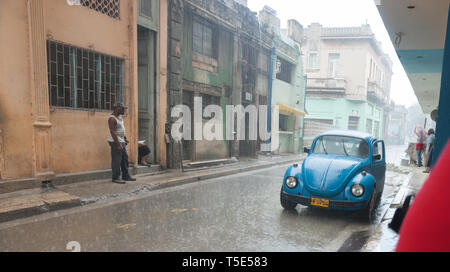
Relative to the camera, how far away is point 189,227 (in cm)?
484

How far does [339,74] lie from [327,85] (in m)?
2.14

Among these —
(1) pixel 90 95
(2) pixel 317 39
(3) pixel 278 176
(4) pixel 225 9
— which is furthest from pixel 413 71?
(2) pixel 317 39

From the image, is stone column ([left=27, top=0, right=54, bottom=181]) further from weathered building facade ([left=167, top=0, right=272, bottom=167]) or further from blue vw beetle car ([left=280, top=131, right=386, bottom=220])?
blue vw beetle car ([left=280, top=131, right=386, bottom=220])

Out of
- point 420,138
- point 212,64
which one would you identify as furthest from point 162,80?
point 420,138

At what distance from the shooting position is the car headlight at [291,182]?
5670 mm

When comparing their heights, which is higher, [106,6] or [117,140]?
[106,6]

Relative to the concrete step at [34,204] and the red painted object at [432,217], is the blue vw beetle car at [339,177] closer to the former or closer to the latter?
the concrete step at [34,204]

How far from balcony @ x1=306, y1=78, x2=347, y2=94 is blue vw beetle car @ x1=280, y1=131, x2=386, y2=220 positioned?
81.7ft

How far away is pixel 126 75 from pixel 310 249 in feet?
22.9

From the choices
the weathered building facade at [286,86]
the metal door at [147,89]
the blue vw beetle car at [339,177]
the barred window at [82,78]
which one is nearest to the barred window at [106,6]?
the barred window at [82,78]

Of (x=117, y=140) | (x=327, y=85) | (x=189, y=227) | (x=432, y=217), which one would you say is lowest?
(x=189, y=227)

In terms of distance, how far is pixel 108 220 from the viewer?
5.07m

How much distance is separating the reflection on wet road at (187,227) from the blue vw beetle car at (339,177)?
14.6 inches

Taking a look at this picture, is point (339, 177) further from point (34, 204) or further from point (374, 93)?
point (374, 93)
